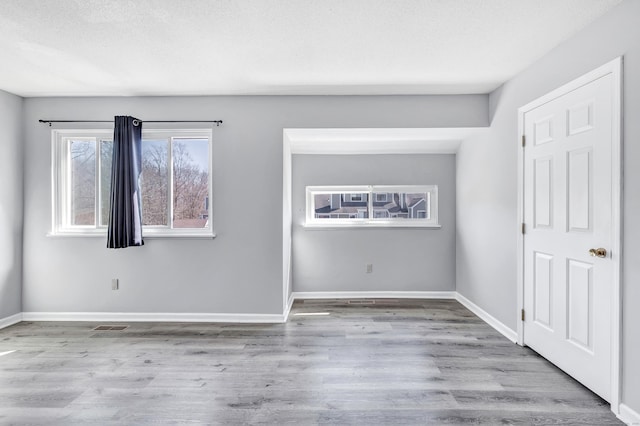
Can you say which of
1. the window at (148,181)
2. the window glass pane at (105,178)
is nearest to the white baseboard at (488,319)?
the window at (148,181)

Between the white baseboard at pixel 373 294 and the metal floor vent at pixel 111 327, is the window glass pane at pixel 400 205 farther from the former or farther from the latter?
the metal floor vent at pixel 111 327

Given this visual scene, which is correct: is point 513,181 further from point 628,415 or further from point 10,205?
point 10,205

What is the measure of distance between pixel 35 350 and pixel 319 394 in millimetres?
2577

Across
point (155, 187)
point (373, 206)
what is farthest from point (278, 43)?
point (373, 206)

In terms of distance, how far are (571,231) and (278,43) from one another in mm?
2500

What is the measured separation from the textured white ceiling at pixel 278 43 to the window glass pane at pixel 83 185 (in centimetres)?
63

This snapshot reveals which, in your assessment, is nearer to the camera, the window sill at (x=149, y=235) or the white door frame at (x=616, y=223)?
the white door frame at (x=616, y=223)

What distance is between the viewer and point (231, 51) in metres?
2.59

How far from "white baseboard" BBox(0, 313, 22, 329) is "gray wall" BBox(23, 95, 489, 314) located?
0.16 meters

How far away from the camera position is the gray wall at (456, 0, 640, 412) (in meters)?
1.89

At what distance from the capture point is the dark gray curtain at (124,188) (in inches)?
136

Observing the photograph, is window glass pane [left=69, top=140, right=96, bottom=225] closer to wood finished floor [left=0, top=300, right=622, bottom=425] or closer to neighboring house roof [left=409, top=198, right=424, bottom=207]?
wood finished floor [left=0, top=300, right=622, bottom=425]

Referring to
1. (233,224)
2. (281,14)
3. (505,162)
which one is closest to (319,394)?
(233,224)

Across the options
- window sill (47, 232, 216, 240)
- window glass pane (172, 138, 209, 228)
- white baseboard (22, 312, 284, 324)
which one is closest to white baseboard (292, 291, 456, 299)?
white baseboard (22, 312, 284, 324)
